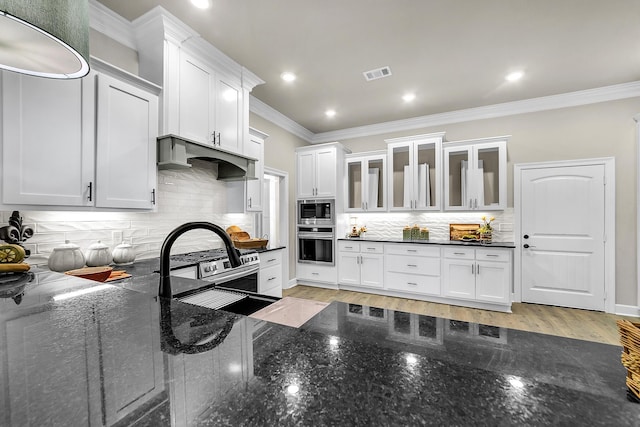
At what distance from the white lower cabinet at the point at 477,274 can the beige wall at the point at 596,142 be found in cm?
105

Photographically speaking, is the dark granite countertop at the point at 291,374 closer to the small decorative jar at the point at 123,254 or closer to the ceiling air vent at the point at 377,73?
the small decorative jar at the point at 123,254

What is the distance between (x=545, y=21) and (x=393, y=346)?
3317mm

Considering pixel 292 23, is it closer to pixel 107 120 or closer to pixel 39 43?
pixel 107 120

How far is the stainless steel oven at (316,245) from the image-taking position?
4875 mm

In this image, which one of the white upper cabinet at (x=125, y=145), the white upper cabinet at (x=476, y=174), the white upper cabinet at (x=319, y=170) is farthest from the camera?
the white upper cabinet at (x=319, y=170)

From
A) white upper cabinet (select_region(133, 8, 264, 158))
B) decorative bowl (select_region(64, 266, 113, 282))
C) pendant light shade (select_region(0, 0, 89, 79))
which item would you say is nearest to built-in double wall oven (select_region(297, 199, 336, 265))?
white upper cabinet (select_region(133, 8, 264, 158))

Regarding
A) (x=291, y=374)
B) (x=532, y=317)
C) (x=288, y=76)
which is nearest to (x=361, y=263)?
(x=532, y=317)

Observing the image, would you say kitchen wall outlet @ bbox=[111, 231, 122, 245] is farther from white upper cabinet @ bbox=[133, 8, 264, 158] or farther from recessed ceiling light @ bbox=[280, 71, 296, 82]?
recessed ceiling light @ bbox=[280, 71, 296, 82]

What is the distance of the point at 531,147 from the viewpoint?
162 inches

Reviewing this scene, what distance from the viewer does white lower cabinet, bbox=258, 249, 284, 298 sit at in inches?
120

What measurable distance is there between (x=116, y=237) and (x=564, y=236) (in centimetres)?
542

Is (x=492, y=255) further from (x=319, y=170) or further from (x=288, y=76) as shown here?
(x=288, y=76)

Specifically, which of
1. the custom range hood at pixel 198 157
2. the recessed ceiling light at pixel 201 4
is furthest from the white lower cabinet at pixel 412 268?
the recessed ceiling light at pixel 201 4

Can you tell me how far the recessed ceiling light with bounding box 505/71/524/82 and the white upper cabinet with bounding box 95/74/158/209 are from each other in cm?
395
